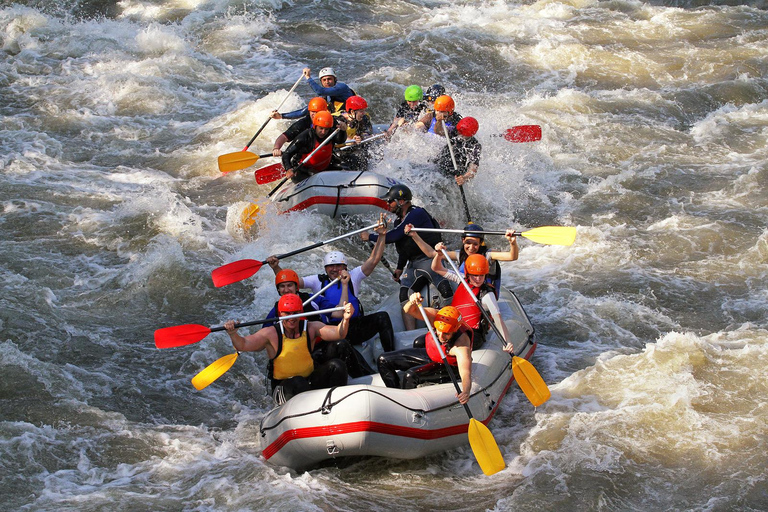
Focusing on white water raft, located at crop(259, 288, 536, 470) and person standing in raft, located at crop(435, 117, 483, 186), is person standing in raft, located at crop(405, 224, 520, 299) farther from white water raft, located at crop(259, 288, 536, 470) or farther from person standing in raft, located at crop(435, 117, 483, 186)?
person standing in raft, located at crop(435, 117, 483, 186)

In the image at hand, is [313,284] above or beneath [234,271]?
above

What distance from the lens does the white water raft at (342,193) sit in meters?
9.36

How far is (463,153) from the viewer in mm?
9969

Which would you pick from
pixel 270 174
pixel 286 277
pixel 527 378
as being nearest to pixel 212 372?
pixel 286 277

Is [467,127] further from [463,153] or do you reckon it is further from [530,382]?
[530,382]

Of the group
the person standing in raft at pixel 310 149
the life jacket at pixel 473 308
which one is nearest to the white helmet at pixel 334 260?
the life jacket at pixel 473 308

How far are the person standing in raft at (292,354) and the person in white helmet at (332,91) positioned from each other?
4903 mm

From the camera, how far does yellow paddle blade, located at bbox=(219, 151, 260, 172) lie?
10227mm

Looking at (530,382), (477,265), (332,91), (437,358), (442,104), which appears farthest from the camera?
(332,91)

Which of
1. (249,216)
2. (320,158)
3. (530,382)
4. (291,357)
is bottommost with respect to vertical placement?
(249,216)

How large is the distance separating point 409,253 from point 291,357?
184 cm

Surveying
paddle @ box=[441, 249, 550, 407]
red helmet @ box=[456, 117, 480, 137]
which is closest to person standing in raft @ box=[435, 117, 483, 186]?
red helmet @ box=[456, 117, 480, 137]

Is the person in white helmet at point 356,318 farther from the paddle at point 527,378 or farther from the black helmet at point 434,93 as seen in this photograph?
the black helmet at point 434,93

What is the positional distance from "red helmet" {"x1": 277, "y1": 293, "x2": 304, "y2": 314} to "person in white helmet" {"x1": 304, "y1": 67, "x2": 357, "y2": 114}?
4831 millimetres
